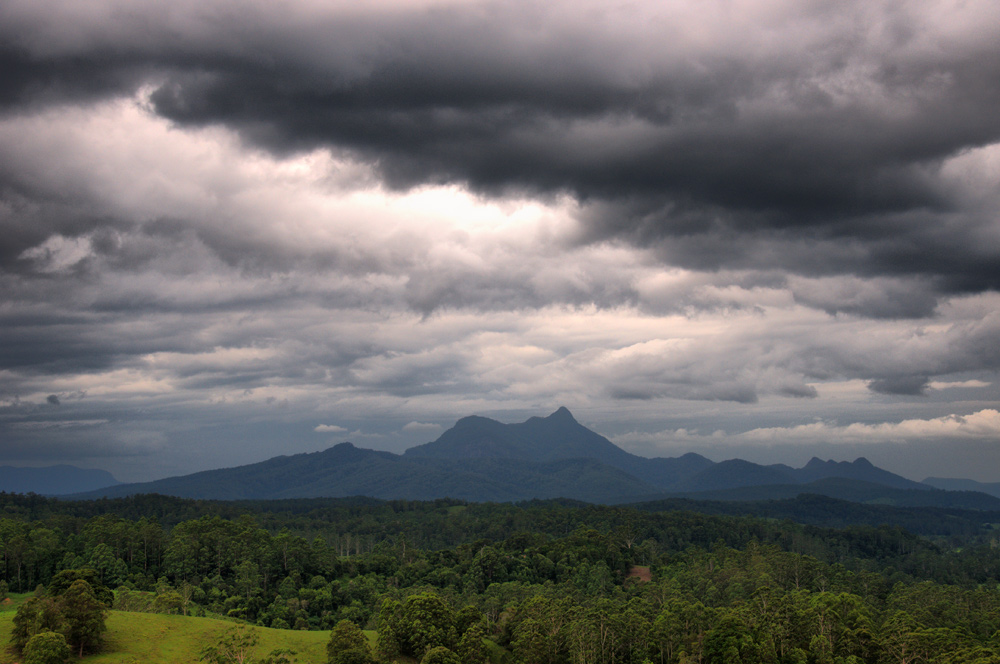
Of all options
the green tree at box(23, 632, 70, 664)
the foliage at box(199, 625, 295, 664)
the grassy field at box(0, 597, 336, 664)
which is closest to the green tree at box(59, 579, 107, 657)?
the grassy field at box(0, 597, 336, 664)

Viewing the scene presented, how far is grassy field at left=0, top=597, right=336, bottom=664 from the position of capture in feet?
297

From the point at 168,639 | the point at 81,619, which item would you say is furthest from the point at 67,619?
the point at 168,639

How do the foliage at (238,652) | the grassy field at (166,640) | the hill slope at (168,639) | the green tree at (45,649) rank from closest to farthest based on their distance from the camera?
the green tree at (45,649) → the grassy field at (166,640) → the hill slope at (168,639) → the foliage at (238,652)

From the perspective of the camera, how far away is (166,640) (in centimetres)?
9694

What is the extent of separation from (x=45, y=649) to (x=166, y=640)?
1751 centimetres

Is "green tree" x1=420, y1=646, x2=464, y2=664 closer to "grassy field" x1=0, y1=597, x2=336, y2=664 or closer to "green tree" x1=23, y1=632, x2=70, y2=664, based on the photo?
"grassy field" x1=0, y1=597, x2=336, y2=664

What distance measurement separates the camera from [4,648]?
86.1 m

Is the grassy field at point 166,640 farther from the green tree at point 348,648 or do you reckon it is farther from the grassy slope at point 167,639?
the green tree at point 348,648

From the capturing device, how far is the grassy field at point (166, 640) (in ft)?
297

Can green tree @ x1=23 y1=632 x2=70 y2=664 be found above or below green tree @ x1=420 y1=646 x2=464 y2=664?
above

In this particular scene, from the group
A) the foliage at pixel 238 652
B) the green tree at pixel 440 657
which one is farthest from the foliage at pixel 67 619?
the green tree at pixel 440 657

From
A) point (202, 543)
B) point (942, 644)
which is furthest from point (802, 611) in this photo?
point (202, 543)

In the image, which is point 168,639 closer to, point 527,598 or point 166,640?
point 166,640

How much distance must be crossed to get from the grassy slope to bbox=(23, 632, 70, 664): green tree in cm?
451
